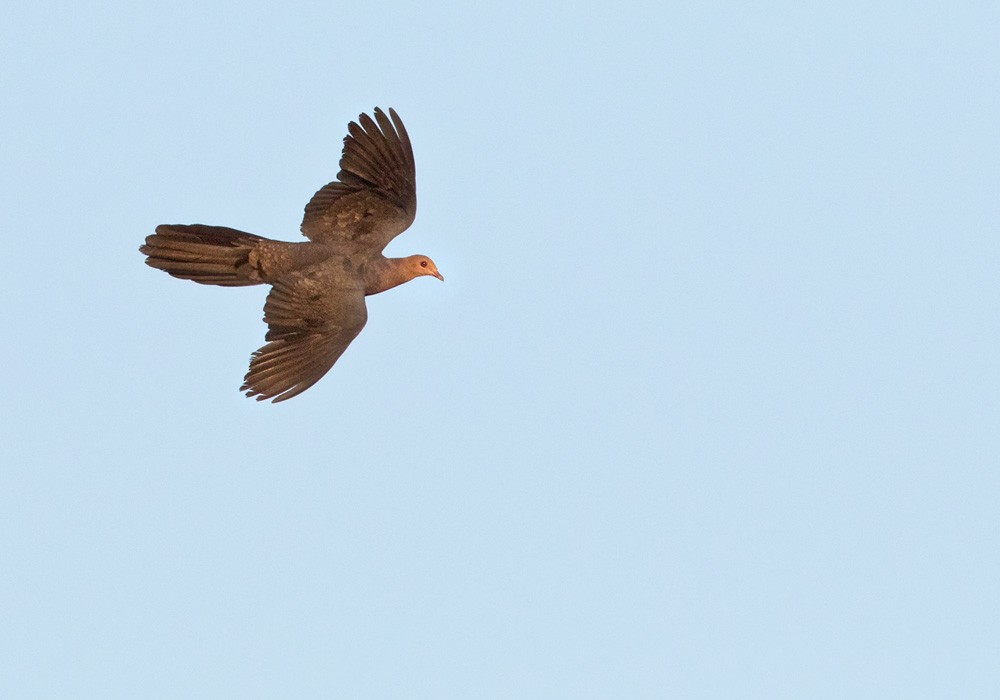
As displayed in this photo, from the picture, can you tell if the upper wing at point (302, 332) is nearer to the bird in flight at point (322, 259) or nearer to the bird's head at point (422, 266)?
the bird in flight at point (322, 259)

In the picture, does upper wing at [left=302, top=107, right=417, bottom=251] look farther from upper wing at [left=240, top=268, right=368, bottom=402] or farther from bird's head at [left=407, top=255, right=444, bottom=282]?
upper wing at [left=240, top=268, right=368, bottom=402]

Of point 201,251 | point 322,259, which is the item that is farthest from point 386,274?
point 201,251

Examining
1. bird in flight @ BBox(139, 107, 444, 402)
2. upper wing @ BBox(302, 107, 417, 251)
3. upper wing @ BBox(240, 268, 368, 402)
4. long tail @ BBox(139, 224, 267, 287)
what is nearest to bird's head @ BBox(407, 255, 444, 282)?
bird in flight @ BBox(139, 107, 444, 402)

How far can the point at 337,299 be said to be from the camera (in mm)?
17797

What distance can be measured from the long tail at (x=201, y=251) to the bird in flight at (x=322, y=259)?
10 mm

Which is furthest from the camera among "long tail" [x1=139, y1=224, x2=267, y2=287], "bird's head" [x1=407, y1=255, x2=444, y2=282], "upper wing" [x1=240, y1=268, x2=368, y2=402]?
"bird's head" [x1=407, y1=255, x2=444, y2=282]

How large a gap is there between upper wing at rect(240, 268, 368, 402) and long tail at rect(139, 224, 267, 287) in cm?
62

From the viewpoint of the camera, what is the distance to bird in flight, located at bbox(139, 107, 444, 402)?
17594mm

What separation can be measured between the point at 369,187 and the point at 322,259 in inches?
45.7

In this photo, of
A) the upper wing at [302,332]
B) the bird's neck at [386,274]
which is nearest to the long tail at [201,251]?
Result: the upper wing at [302,332]

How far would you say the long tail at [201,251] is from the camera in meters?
18.2

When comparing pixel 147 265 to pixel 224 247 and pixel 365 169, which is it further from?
pixel 365 169

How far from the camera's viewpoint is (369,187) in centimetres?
1894

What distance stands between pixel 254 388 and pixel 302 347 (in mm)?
627
